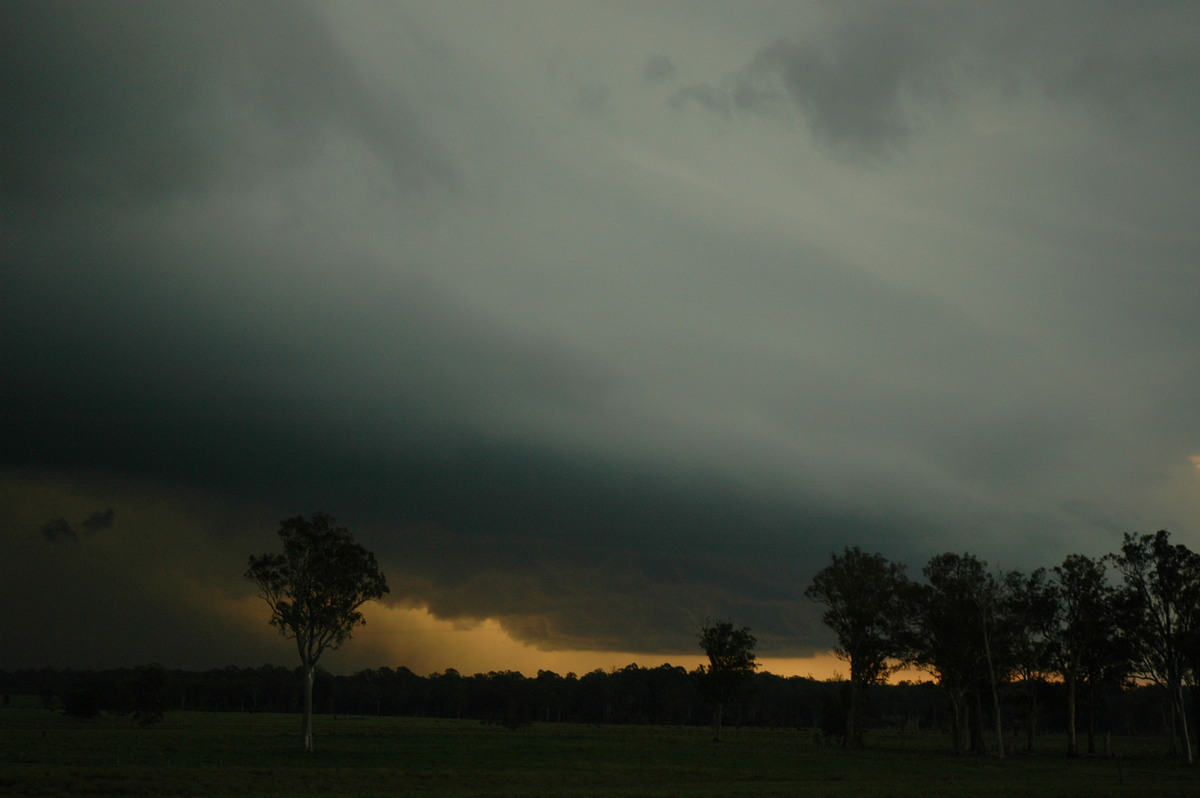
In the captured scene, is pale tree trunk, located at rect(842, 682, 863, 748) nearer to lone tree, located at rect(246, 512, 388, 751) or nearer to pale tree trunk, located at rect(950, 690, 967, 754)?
pale tree trunk, located at rect(950, 690, 967, 754)

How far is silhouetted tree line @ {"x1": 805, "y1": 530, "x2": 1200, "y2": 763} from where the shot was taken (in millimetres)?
85875

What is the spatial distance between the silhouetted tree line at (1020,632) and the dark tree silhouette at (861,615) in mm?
118

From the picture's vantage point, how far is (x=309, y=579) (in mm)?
74312

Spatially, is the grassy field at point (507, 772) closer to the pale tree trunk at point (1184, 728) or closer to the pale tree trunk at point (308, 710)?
the pale tree trunk at point (308, 710)

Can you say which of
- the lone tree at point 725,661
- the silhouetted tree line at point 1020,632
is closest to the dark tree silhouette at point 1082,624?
the silhouetted tree line at point 1020,632

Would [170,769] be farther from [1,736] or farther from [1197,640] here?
[1197,640]

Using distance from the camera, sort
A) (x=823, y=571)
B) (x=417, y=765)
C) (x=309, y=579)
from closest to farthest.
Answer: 1. (x=417, y=765)
2. (x=309, y=579)
3. (x=823, y=571)

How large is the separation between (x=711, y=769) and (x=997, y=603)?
45294mm

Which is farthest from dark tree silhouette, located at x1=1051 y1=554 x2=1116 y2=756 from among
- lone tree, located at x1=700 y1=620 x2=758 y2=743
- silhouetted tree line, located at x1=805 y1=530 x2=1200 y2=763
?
lone tree, located at x1=700 y1=620 x2=758 y2=743

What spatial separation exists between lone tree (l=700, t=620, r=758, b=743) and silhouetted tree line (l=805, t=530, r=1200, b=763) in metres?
37.3

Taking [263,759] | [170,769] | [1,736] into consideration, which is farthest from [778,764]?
[1,736]

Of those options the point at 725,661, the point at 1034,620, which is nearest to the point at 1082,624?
the point at 1034,620

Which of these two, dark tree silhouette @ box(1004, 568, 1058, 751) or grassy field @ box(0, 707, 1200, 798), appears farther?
dark tree silhouette @ box(1004, 568, 1058, 751)

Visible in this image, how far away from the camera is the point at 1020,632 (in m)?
92.4
